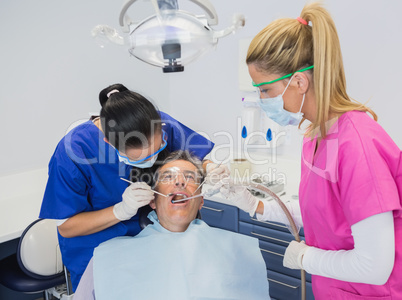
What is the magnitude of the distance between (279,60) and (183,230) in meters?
0.82

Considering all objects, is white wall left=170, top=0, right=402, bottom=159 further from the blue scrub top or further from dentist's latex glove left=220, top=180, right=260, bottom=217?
the blue scrub top

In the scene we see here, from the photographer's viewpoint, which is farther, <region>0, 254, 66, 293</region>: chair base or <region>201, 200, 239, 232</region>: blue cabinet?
<region>201, 200, 239, 232</region>: blue cabinet

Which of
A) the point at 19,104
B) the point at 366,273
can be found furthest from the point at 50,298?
the point at 366,273

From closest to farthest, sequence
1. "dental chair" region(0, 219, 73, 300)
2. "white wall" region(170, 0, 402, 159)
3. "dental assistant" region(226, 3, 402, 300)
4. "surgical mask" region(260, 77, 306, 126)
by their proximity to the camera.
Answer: "dental assistant" region(226, 3, 402, 300) → "surgical mask" region(260, 77, 306, 126) → "dental chair" region(0, 219, 73, 300) → "white wall" region(170, 0, 402, 159)

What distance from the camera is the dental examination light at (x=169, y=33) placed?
0.79 m

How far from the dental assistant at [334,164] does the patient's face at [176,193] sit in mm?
479

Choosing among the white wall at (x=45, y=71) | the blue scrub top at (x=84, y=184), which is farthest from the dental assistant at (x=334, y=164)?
the white wall at (x=45, y=71)

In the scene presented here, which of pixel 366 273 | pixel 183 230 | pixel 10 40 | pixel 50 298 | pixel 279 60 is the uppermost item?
pixel 10 40

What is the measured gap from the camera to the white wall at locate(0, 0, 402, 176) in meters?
2.04

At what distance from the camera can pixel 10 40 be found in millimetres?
2164

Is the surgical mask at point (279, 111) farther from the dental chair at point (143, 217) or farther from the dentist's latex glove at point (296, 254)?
the dental chair at point (143, 217)

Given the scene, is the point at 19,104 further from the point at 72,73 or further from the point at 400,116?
the point at 400,116

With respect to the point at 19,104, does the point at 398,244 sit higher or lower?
lower

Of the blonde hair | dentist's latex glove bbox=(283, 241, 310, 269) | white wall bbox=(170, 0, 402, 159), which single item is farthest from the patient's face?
white wall bbox=(170, 0, 402, 159)
